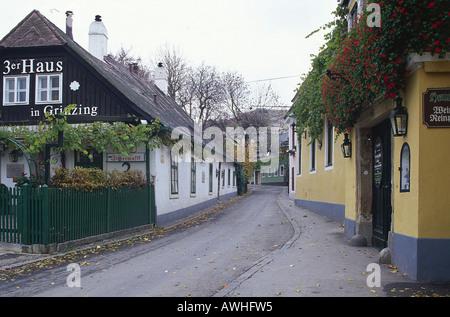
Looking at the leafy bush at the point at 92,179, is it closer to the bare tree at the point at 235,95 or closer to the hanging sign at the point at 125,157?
the hanging sign at the point at 125,157

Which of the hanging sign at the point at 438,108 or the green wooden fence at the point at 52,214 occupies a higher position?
the hanging sign at the point at 438,108

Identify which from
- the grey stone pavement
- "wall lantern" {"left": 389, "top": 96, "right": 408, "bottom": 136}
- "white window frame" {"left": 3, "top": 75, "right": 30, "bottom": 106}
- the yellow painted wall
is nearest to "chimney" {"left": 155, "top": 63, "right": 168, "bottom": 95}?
"white window frame" {"left": 3, "top": 75, "right": 30, "bottom": 106}

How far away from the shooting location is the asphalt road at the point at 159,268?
21.4ft

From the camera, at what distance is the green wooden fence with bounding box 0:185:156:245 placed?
966 centimetres

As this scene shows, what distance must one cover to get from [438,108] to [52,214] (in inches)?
318

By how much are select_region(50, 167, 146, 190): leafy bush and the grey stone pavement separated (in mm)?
1851

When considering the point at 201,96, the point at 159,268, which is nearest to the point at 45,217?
the point at 159,268

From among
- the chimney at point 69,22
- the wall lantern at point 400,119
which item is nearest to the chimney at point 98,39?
the chimney at point 69,22

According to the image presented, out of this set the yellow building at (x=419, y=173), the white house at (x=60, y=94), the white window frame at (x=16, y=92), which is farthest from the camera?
the white window frame at (x=16, y=92)

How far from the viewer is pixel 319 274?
23.7 feet

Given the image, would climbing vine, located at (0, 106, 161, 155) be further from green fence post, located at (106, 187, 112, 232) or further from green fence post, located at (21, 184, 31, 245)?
green fence post, located at (21, 184, 31, 245)

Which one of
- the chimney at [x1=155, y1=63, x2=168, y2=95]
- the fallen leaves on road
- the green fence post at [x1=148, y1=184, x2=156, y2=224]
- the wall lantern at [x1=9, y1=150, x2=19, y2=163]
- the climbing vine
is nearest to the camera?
the fallen leaves on road

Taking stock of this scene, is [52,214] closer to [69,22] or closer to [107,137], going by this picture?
[107,137]

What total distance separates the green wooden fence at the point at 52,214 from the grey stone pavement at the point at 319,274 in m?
0.46
